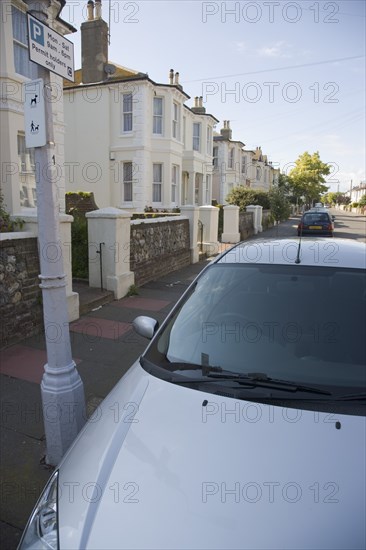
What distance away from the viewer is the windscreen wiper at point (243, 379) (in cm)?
204

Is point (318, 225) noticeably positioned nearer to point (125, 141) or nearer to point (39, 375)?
point (125, 141)

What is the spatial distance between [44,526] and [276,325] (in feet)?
5.14

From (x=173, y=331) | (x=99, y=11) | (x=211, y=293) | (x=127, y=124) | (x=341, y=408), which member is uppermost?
(x=99, y=11)

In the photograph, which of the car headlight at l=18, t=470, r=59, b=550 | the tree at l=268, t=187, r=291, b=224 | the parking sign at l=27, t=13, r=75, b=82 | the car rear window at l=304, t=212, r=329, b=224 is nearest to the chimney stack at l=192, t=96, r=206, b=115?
the tree at l=268, t=187, r=291, b=224

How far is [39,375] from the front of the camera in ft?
14.8

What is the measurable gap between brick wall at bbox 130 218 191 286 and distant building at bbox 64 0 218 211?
812cm

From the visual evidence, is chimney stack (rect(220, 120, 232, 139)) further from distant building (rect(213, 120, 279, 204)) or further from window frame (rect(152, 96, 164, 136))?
window frame (rect(152, 96, 164, 136))

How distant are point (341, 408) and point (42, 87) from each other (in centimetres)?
271

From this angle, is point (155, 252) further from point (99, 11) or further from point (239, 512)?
point (99, 11)

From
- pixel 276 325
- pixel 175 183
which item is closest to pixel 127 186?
pixel 175 183

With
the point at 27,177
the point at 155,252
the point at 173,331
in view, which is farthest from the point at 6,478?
the point at 27,177

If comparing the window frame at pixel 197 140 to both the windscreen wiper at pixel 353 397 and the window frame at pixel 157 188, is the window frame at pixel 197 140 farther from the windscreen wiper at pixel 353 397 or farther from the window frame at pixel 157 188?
the windscreen wiper at pixel 353 397

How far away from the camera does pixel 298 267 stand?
269cm

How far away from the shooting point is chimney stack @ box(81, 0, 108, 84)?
19062mm
